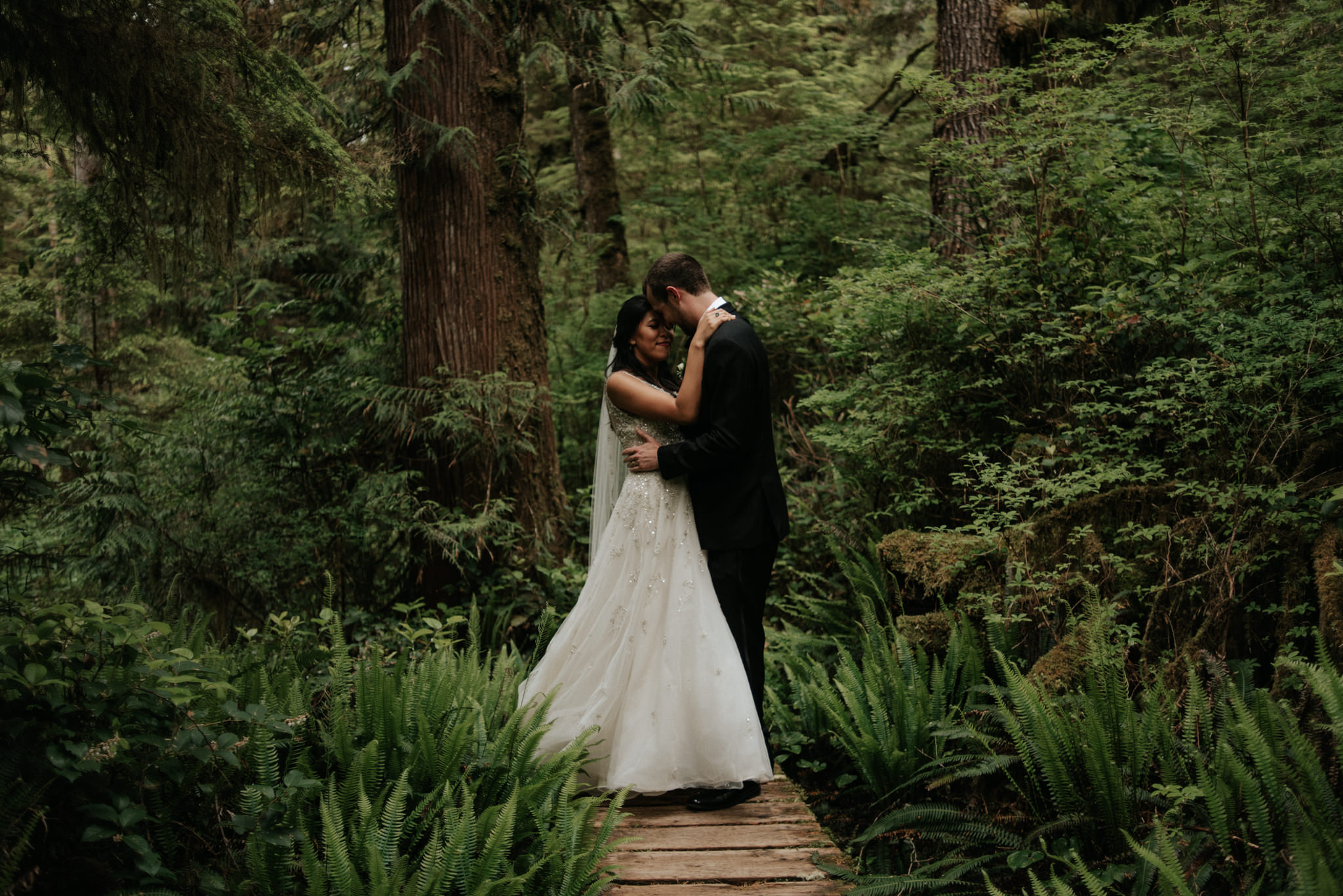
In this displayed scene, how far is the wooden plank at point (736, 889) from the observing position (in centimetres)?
337

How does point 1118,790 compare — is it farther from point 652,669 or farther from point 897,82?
point 897,82

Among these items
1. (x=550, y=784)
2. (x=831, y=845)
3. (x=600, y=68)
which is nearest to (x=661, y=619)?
(x=550, y=784)

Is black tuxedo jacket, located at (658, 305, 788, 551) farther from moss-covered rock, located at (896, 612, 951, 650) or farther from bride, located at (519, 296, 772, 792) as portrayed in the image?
moss-covered rock, located at (896, 612, 951, 650)

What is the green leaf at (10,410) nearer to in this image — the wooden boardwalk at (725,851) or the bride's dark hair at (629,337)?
the wooden boardwalk at (725,851)

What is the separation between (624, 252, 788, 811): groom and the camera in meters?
4.39

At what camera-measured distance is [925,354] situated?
6.68m

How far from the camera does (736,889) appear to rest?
340 cm

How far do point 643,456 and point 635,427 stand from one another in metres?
0.21

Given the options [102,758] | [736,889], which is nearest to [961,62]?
[736,889]

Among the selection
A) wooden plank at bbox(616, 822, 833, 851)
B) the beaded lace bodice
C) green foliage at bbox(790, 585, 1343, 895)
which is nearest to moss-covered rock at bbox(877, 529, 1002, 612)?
green foliage at bbox(790, 585, 1343, 895)

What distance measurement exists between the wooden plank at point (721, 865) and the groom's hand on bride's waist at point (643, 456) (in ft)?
6.26

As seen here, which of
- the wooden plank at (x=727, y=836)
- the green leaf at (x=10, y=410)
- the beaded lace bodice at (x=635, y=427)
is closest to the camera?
the green leaf at (x=10, y=410)

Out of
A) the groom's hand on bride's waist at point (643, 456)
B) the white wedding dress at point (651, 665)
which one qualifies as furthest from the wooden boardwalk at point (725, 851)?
the groom's hand on bride's waist at point (643, 456)

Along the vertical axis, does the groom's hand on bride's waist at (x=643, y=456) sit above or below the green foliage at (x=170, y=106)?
below
